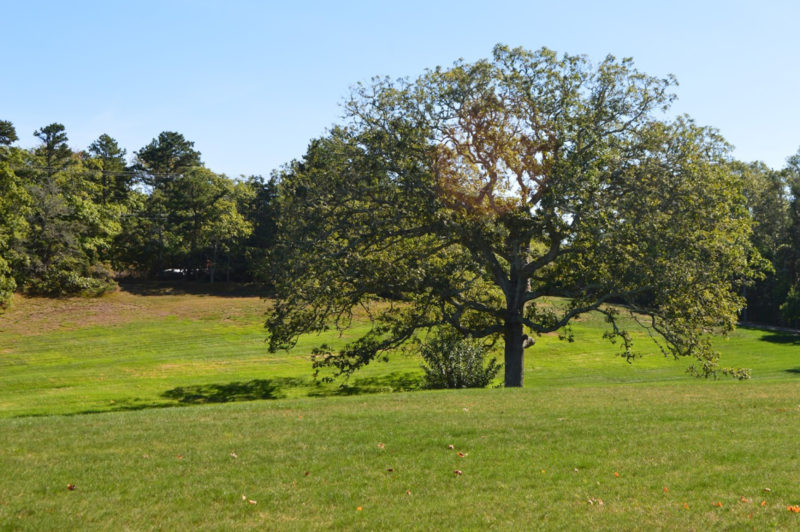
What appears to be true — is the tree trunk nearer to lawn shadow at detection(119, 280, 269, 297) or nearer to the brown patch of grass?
the brown patch of grass

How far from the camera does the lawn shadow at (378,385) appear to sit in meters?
26.4

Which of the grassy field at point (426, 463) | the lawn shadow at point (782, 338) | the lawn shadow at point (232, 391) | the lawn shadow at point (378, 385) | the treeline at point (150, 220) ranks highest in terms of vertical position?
the treeline at point (150, 220)

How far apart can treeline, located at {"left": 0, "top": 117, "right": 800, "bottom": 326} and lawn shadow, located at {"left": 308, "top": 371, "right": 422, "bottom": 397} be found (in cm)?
2844

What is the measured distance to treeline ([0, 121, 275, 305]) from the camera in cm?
5369

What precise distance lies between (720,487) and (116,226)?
63.1m

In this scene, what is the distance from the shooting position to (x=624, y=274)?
20.8 metres

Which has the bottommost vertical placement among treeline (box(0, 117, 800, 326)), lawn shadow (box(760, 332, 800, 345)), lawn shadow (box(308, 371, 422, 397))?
lawn shadow (box(308, 371, 422, 397))

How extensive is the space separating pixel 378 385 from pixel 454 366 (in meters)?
5.14

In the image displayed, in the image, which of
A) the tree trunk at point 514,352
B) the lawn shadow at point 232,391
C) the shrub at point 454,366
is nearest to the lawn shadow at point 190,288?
the lawn shadow at point 232,391

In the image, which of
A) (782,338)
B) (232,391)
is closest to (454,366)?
(232,391)

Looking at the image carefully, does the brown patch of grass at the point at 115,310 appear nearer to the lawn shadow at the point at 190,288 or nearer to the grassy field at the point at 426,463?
the lawn shadow at the point at 190,288

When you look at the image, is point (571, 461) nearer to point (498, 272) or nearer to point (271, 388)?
point (498, 272)

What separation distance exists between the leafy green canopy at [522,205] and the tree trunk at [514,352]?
172 mm

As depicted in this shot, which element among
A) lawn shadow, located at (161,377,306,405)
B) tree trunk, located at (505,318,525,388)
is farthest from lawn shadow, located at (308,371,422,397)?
tree trunk, located at (505,318,525,388)
